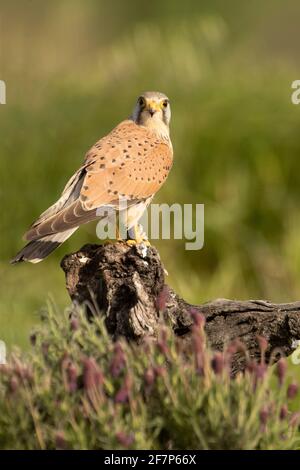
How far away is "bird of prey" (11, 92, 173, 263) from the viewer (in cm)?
401

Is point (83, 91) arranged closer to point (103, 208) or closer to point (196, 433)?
point (103, 208)

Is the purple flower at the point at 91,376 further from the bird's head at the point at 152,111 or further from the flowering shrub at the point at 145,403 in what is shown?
the bird's head at the point at 152,111

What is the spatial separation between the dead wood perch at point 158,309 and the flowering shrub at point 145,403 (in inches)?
25.4

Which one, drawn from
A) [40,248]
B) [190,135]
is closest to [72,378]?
[40,248]

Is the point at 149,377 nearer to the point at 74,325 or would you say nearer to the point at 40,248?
the point at 74,325

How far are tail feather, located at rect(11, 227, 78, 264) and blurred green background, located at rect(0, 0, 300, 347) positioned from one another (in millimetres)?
3909

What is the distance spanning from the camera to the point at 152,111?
489 cm

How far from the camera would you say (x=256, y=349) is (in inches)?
148

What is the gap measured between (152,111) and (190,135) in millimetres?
4373

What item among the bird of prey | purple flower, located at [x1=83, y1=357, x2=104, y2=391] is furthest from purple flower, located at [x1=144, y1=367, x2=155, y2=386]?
the bird of prey

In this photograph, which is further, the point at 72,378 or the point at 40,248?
the point at 40,248

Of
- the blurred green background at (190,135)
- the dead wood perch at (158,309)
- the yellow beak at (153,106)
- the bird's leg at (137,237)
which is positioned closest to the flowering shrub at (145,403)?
the dead wood perch at (158,309)

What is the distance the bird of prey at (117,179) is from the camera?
13.2 ft
